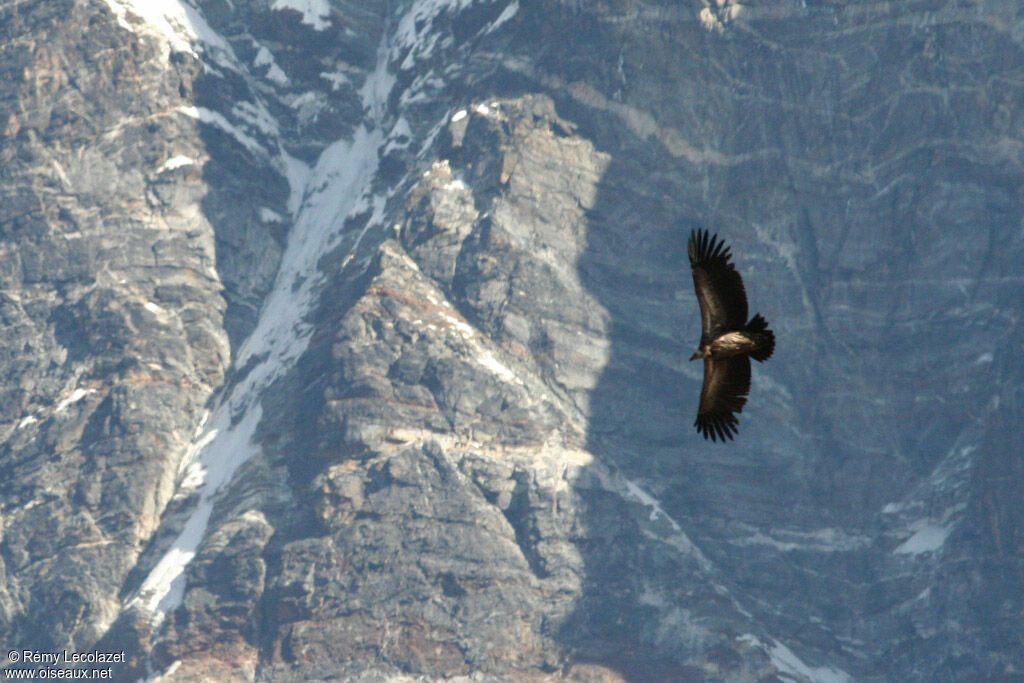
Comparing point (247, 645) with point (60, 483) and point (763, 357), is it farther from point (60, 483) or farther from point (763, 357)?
point (763, 357)

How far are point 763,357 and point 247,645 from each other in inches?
5256

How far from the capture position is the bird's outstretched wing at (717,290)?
→ 5281 centimetres

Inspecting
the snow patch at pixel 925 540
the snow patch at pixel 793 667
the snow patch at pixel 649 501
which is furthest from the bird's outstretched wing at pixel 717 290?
the snow patch at pixel 925 540

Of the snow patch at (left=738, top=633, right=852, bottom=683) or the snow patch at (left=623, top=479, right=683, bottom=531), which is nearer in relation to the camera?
the snow patch at (left=738, top=633, right=852, bottom=683)

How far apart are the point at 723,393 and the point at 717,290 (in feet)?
12.1

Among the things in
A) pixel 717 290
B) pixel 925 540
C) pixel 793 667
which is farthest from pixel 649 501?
pixel 717 290

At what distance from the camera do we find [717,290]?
5309cm

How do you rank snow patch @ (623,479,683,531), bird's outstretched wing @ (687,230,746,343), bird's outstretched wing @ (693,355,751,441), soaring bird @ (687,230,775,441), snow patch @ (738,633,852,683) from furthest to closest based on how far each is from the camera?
snow patch @ (623,479,683,531)
snow patch @ (738,633,852,683)
bird's outstretched wing @ (693,355,751,441)
bird's outstretched wing @ (687,230,746,343)
soaring bird @ (687,230,775,441)

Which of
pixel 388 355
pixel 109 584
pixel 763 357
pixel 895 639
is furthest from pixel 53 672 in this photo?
pixel 763 357

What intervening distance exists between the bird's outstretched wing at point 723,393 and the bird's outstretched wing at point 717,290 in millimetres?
1564

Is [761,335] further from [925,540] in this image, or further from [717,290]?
[925,540]

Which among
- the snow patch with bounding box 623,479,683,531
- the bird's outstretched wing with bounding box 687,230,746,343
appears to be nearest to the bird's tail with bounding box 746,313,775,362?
the bird's outstretched wing with bounding box 687,230,746,343

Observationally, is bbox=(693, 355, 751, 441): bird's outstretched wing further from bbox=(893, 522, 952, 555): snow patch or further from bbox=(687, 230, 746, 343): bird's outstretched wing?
bbox=(893, 522, 952, 555): snow patch

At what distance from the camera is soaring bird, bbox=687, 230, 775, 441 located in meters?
52.3
